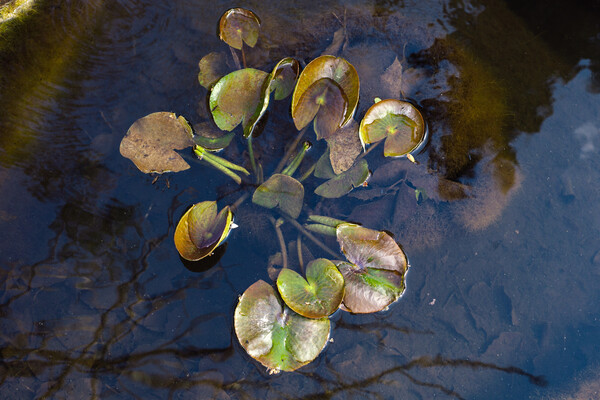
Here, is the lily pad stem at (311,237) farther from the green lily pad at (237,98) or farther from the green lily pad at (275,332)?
the green lily pad at (237,98)

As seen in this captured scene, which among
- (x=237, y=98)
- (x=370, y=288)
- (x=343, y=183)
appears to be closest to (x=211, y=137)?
(x=237, y=98)

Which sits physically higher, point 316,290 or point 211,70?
point 211,70

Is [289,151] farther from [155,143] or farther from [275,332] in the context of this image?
[275,332]

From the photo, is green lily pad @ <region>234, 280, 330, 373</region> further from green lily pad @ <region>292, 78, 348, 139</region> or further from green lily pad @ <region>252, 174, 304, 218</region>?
green lily pad @ <region>292, 78, 348, 139</region>

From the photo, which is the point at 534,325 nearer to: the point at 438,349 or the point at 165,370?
the point at 438,349

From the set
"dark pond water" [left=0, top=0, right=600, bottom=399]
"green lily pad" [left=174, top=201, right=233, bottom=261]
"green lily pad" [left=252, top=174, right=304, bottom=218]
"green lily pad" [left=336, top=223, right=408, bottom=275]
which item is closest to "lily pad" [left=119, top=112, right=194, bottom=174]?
"dark pond water" [left=0, top=0, right=600, bottom=399]

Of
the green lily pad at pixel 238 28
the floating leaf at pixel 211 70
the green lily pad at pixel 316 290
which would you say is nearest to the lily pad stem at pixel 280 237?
the green lily pad at pixel 316 290

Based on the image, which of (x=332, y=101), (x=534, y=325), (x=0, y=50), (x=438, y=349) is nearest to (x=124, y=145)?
(x=0, y=50)
